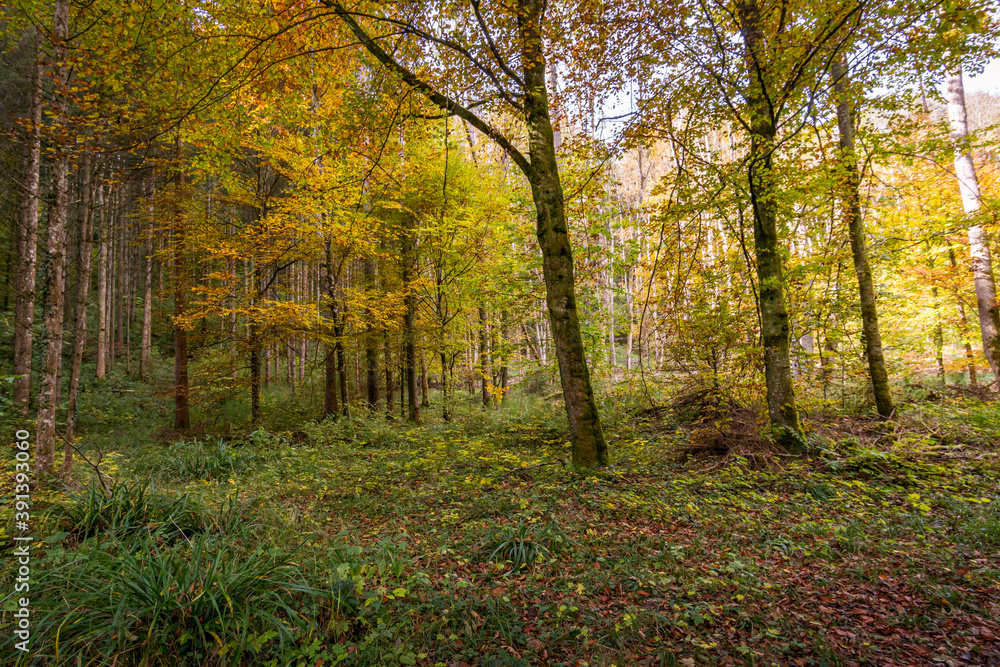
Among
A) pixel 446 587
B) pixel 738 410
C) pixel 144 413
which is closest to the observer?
pixel 446 587

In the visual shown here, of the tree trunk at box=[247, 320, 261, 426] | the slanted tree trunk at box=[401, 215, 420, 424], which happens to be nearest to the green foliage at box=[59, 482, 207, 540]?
the tree trunk at box=[247, 320, 261, 426]

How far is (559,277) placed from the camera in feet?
20.9

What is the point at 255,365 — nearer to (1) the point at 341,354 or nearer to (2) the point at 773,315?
(1) the point at 341,354

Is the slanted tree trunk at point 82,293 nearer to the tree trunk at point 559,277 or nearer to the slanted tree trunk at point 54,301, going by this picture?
the slanted tree trunk at point 54,301

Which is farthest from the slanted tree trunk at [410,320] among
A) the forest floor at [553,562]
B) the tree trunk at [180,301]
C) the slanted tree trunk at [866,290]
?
the slanted tree trunk at [866,290]

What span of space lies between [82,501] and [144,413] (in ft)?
39.8

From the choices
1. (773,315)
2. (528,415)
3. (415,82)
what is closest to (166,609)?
(415,82)

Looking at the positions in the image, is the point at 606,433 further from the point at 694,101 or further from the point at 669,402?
the point at 694,101

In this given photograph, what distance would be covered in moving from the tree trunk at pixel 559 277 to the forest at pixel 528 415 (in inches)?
1.9

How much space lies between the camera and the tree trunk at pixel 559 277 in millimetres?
6289

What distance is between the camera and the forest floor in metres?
2.68

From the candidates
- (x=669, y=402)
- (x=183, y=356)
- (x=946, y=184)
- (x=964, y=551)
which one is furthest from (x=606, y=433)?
(x=946, y=184)

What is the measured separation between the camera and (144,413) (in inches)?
527

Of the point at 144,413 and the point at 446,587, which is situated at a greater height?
the point at 144,413
